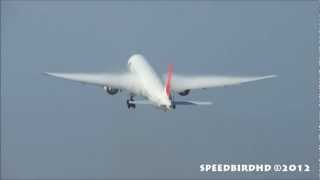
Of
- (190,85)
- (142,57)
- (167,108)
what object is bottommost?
(167,108)

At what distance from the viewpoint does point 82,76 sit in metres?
126

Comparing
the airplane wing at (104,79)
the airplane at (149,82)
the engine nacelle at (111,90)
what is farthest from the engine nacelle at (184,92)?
the engine nacelle at (111,90)

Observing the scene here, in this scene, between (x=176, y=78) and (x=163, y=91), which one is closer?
(x=163, y=91)

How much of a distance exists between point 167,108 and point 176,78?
1632 cm

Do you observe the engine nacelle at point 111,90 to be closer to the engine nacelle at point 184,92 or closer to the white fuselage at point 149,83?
the white fuselage at point 149,83

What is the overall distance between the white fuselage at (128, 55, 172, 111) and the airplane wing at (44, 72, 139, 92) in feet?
4.84

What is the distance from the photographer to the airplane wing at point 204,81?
119m

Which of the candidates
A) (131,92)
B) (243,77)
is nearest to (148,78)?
(131,92)

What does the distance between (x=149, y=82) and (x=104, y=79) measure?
9915mm

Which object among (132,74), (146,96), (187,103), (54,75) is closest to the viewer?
(187,103)

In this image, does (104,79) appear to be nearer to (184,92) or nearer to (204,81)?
(184,92)

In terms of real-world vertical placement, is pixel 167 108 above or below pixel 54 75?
below

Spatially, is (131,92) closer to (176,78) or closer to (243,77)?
(176,78)

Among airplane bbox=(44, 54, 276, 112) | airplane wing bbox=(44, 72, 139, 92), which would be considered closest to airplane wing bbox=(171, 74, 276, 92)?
airplane bbox=(44, 54, 276, 112)
